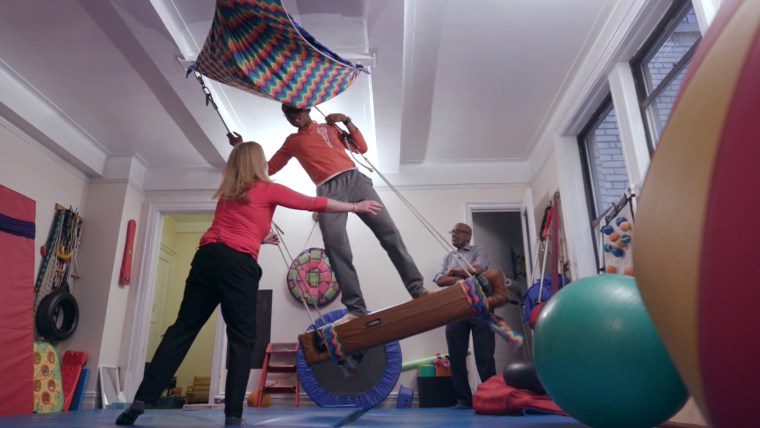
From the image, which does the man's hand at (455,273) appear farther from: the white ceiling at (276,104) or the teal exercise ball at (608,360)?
the teal exercise ball at (608,360)

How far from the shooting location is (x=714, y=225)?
2.48 ft

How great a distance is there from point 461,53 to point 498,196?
2230mm

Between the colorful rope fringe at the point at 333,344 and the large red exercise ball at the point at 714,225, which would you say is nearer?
the large red exercise ball at the point at 714,225

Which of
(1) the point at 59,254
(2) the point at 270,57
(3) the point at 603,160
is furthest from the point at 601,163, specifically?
(1) the point at 59,254

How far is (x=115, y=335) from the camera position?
17.5 ft

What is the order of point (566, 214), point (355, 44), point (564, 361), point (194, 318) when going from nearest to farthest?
1. point (564, 361)
2. point (194, 318)
3. point (355, 44)
4. point (566, 214)

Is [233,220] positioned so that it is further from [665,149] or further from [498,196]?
[498,196]

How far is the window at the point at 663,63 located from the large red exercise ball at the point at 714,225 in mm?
2468

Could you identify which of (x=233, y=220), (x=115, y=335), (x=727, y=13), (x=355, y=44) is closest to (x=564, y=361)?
(x=727, y=13)

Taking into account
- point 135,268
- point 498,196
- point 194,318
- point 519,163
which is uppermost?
point 519,163

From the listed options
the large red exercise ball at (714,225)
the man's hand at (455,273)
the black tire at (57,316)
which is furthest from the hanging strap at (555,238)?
the black tire at (57,316)

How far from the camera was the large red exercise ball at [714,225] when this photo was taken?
0.73 meters

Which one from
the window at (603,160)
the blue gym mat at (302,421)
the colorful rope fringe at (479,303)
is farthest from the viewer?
the window at (603,160)

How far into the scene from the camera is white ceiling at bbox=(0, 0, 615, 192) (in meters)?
3.59
